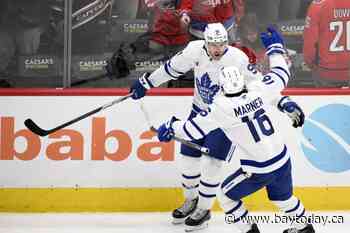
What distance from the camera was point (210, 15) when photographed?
605cm

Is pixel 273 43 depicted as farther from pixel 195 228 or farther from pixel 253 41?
pixel 195 228

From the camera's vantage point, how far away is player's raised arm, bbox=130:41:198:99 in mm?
5441

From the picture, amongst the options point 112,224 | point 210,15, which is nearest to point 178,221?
point 112,224

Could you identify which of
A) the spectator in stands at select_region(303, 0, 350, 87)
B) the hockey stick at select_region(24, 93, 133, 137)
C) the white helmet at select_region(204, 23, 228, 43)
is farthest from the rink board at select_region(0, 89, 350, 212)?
the white helmet at select_region(204, 23, 228, 43)

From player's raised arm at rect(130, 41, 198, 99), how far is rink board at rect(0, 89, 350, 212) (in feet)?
1.01

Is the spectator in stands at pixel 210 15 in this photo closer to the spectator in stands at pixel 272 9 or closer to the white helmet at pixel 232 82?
the spectator in stands at pixel 272 9

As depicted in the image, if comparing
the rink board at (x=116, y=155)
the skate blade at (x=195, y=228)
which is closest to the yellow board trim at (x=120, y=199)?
the rink board at (x=116, y=155)

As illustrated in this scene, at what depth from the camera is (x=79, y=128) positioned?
5824mm

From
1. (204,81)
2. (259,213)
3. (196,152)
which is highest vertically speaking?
(204,81)

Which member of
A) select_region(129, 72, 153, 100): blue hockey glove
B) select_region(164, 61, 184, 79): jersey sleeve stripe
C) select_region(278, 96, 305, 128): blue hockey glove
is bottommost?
select_region(278, 96, 305, 128): blue hockey glove

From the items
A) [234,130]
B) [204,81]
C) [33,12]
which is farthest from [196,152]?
[33,12]

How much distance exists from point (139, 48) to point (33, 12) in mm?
721

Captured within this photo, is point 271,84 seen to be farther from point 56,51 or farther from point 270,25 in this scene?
point 56,51

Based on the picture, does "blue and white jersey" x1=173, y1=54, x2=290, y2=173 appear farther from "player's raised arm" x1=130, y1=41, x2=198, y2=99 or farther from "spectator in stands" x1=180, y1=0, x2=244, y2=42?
"spectator in stands" x1=180, y1=0, x2=244, y2=42
